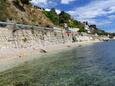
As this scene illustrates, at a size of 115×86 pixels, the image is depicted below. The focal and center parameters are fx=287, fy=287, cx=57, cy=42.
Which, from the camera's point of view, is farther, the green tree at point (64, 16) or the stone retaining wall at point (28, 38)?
the green tree at point (64, 16)

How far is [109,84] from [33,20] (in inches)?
3114

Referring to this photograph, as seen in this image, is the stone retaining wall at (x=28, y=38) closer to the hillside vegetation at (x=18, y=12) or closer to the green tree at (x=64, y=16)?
the hillside vegetation at (x=18, y=12)

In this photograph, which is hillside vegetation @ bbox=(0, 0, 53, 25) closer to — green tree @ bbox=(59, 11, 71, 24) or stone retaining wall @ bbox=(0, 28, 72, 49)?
stone retaining wall @ bbox=(0, 28, 72, 49)

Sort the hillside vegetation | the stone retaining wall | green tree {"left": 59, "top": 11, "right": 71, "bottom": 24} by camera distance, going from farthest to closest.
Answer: green tree {"left": 59, "top": 11, "right": 71, "bottom": 24} → the hillside vegetation → the stone retaining wall

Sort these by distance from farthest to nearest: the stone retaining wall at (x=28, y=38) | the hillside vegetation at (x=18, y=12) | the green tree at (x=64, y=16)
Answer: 1. the green tree at (x=64, y=16)
2. the hillside vegetation at (x=18, y=12)
3. the stone retaining wall at (x=28, y=38)

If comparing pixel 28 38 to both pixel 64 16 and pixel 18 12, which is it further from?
pixel 64 16

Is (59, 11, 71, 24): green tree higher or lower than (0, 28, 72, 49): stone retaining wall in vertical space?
higher

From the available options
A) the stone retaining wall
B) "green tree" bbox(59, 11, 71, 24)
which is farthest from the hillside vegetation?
"green tree" bbox(59, 11, 71, 24)

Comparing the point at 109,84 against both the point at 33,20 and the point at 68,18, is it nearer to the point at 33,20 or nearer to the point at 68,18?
the point at 33,20

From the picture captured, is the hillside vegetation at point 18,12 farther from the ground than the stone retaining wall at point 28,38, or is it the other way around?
the hillside vegetation at point 18,12

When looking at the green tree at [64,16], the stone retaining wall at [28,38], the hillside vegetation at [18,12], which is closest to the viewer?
the stone retaining wall at [28,38]

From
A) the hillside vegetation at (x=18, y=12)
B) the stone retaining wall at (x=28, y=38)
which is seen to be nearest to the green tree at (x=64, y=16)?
the hillside vegetation at (x=18, y=12)

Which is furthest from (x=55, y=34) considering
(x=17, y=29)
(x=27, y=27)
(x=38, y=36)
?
(x=17, y=29)

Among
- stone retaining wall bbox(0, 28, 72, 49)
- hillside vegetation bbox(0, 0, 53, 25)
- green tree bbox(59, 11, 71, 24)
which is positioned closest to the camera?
stone retaining wall bbox(0, 28, 72, 49)
